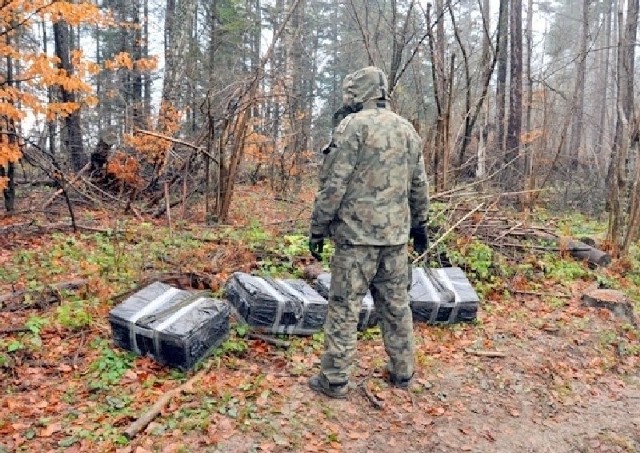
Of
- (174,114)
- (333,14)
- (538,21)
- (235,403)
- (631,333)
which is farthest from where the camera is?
(538,21)

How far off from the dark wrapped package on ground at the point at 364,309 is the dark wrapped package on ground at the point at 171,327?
3.95 feet

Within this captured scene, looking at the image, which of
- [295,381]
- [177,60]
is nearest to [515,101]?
[177,60]

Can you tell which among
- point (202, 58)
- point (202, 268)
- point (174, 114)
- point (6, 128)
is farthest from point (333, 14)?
point (202, 268)

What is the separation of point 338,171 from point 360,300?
0.98 meters

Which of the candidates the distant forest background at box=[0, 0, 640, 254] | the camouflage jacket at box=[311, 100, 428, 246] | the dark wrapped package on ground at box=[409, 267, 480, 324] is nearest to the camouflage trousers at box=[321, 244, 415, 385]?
the camouflage jacket at box=[311, 100, 428, 246]

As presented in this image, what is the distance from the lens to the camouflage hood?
3846 millimetres

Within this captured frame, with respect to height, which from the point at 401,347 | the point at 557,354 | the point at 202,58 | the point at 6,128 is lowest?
the point at 557,354

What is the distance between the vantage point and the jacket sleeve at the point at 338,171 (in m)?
3.71

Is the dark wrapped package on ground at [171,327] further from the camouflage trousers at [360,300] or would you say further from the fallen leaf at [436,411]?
the fallen leaf at [436,411]

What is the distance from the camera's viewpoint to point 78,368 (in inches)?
166

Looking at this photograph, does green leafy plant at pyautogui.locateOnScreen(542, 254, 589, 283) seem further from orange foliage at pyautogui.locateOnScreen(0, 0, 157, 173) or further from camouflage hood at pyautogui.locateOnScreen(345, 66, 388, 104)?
orange foliage at pyautogui.locateOnScreen(0, 0, 157, 173)

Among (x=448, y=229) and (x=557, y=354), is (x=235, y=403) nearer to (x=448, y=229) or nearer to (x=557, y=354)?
(x=557, y=354)

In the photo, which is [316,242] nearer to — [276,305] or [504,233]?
[276,305]

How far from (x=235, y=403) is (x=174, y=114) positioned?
8.48 metres
